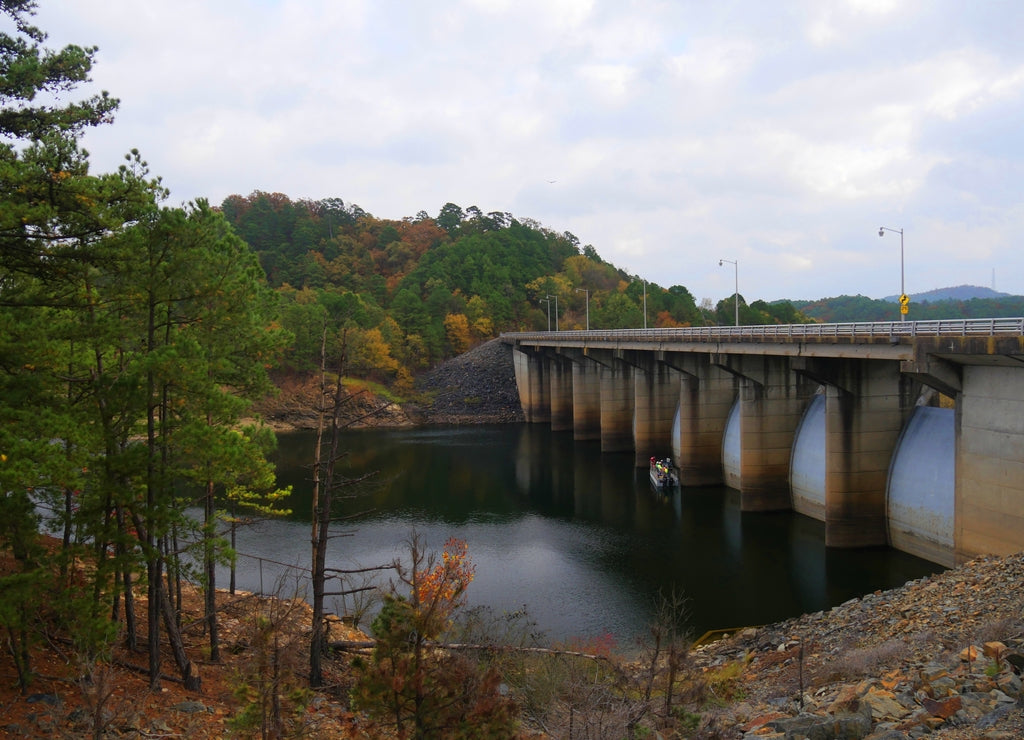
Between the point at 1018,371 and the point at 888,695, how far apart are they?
14.3 m

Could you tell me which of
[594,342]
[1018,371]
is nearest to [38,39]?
[1018,371]

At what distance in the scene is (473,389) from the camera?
8844 centimetres

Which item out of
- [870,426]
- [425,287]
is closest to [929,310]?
[425,287]

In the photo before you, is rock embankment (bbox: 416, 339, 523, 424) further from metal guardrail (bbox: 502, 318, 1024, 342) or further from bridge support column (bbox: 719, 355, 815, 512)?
bridge support column (bbox: 719, 355, 815, 512)

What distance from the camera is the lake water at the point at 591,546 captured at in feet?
83.5

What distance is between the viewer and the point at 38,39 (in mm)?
12539

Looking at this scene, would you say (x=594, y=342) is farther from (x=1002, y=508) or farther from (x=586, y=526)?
(x=1002, y=508)

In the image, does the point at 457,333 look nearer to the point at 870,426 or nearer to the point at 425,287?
the point at 425,287

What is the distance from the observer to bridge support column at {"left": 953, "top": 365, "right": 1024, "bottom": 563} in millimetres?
21312

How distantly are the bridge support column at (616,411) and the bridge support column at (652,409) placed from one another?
6.33 meters

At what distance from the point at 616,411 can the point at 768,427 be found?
24.1 meters

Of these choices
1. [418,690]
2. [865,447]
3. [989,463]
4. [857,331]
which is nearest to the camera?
[418,690]

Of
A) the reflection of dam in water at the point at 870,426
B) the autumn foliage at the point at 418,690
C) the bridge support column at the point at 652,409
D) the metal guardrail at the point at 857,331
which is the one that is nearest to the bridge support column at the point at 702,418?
the reflection of dam in water at the point at 870,426

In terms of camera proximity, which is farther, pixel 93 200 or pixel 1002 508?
pixel 1002 508
